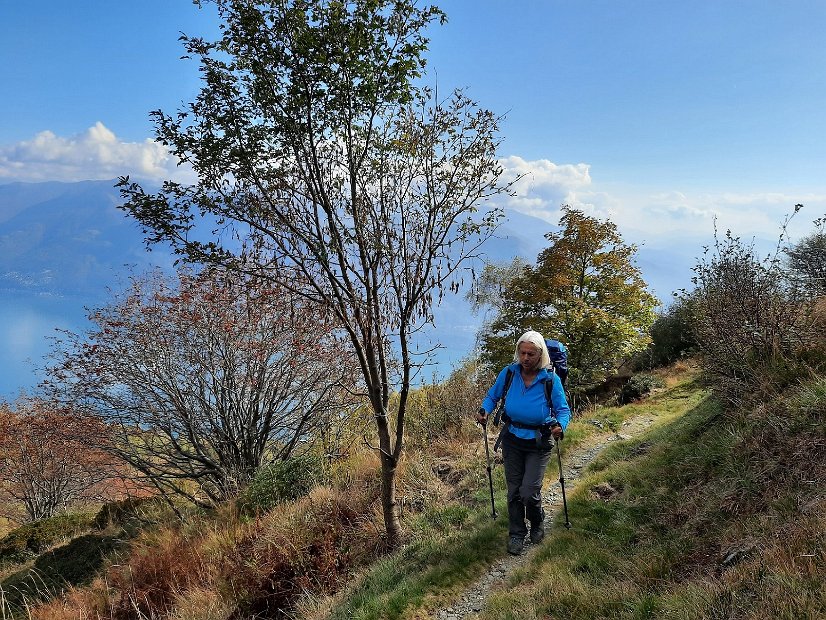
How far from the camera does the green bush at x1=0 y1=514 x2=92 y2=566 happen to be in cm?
1279

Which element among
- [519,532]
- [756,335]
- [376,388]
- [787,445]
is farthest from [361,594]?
[756,335]

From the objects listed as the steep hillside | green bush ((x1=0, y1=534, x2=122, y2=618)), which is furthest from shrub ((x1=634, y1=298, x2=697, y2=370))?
green bush ((x1=0, y1=534, x2=122, y2=618))

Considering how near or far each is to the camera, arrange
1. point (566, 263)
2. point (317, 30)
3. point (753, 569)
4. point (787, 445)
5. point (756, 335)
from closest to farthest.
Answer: point (753, 569) < point (317, 30) < point (787, 445) < point (756, 335) < point (566, 263)

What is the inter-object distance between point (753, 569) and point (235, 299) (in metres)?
8.44

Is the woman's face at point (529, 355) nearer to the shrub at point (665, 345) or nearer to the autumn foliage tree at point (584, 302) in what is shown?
the autumn foliage tree at point (584, 302)

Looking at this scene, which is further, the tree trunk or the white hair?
the tree trunk

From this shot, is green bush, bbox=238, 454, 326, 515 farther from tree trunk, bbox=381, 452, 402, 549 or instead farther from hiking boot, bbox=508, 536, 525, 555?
hiking boot, bbox=508, 536, 525, 555

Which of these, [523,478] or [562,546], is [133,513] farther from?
[562,546]

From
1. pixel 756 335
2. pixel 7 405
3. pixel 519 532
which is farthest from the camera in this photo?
pixel 7 405

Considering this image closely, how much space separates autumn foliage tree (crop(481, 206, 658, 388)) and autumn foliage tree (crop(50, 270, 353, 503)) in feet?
36.3

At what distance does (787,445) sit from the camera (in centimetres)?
450

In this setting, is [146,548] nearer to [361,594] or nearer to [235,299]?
[235,299]

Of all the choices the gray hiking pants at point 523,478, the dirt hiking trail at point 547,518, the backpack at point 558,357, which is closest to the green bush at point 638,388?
the dirt hiking trail at point 547,518

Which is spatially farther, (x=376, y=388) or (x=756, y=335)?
(x=756, y=335)
